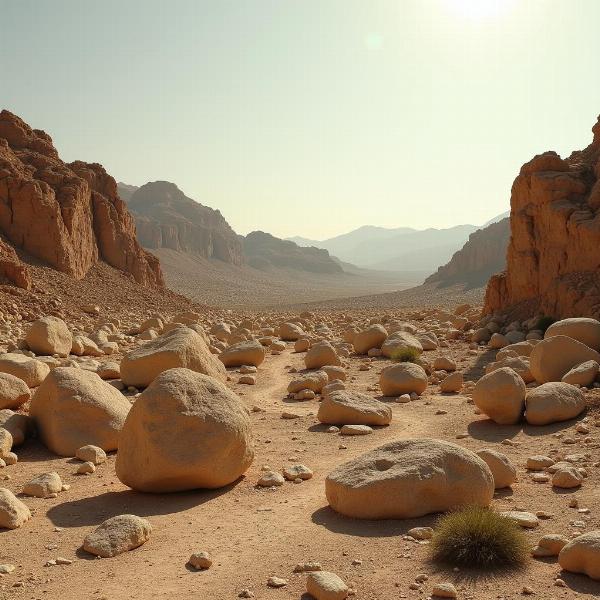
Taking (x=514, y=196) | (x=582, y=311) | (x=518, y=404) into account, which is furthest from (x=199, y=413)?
(x=514, y=196)

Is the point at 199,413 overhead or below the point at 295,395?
overhead

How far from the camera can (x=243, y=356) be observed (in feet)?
51.4

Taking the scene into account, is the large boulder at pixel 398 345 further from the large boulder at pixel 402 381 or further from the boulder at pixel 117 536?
the boulder at pixel 117 536

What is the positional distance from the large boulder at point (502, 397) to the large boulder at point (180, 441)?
4.04m

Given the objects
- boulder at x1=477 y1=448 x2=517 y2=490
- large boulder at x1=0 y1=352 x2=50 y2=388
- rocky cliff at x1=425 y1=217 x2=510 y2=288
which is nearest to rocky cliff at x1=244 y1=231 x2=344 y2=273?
rocky cliff at x1=425 y1=217 x2=510 y2=288

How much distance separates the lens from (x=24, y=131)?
3562cm

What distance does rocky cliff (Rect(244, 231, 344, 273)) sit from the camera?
145875 mm

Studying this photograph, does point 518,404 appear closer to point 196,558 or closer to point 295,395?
point 295,395

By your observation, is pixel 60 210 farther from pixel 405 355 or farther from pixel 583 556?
pixel 583 556

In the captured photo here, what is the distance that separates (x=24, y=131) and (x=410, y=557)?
118 feet

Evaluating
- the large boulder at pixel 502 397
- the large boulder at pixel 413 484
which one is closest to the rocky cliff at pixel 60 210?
the large boulder at pixel 502 397

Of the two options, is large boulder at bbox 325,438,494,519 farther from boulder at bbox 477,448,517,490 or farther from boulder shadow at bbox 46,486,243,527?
boulder shadow at bbox 46,486,243,527

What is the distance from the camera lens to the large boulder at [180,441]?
6.79m

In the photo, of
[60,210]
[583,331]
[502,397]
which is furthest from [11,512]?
[60,210]
